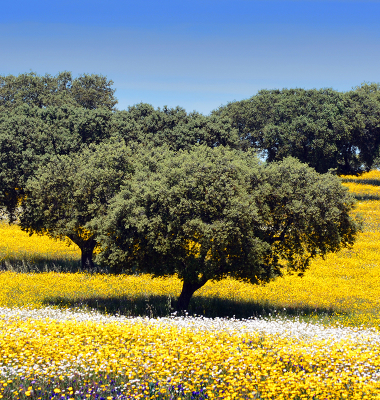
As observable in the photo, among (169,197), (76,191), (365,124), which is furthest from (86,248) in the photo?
(365,124)

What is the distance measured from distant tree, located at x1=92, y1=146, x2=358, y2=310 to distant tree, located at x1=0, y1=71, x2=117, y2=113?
2361 inches

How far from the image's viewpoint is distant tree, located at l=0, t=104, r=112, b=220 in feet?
102

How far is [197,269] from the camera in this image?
17.1 m

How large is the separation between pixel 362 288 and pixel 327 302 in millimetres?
4648

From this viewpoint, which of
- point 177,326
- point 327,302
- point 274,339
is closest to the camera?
point 274,339

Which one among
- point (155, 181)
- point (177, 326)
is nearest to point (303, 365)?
point (177, 326)

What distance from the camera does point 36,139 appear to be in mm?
33469

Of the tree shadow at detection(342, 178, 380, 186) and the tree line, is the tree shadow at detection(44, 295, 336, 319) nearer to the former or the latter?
the tree line

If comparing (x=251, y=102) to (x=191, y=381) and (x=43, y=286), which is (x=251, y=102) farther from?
(x=191, y=381)

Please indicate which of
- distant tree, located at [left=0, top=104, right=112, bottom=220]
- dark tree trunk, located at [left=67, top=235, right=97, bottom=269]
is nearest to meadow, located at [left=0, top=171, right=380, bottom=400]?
dark tree trunk, located at [left=67, top=235, right=97, bottom=269]

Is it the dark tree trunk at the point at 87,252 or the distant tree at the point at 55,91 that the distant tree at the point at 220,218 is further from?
the distant tree at the point at 55,91

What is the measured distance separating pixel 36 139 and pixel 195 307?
67.7ft

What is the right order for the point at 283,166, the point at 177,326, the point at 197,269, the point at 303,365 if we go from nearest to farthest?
the point at 303,365 < the point at 177,326 < the point at 197,269 < the point at 283,166

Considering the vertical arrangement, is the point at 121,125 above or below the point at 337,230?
above
